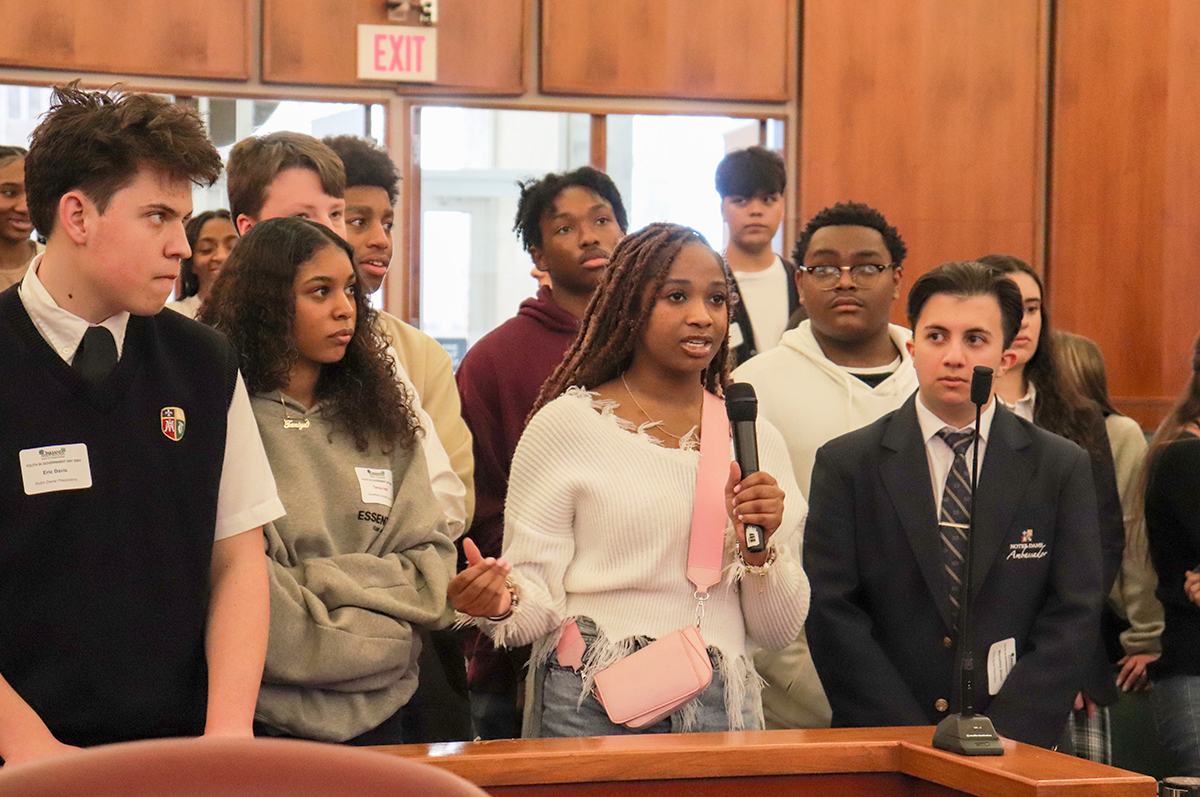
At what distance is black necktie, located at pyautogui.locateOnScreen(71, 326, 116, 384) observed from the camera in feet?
5.72

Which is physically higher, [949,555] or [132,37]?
[132,37]

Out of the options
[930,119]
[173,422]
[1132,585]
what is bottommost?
[1132,585]

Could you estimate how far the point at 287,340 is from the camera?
2.24 meters

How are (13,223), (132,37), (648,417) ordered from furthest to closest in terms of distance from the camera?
(132,37), (13,223), (648,417)

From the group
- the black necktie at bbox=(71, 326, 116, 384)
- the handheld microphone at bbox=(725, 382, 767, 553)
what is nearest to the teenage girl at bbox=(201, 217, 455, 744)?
the black necktie at bbox=(71, 326, 116, 384)

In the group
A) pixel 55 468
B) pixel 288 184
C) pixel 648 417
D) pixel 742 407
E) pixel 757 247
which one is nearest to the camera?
pixel 55 468

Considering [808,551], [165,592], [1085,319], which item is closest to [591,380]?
[808,551]

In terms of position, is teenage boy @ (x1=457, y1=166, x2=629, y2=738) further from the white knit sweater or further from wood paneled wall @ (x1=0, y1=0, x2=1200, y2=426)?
wood paneled wall @ (x1=0, y1=0, x2=1200, y2=426)

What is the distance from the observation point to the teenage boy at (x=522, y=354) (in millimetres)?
2830

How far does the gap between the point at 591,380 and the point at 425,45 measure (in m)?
3.54

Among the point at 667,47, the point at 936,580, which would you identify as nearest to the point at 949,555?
the point at 936,580

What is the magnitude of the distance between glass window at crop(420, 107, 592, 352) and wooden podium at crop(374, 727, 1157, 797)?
13.2ft

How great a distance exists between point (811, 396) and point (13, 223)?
7.06 feet

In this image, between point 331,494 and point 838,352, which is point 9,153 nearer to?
point 331,494
